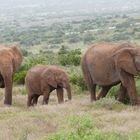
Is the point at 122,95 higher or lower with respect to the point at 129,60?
lower

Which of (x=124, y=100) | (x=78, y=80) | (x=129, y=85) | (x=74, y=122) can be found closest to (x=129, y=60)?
(x=129, y=85)

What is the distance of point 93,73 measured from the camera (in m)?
16.6

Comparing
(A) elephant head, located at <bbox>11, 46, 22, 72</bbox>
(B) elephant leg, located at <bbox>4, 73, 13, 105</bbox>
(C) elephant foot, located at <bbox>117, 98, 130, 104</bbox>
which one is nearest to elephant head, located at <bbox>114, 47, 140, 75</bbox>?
(C) elephant foot, located at <bbox>117, 98, 130, 104</bbox>

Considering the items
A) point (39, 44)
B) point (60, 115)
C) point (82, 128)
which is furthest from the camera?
point (39, 44)

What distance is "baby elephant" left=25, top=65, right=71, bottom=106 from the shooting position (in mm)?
16422

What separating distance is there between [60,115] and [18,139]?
9.15 ft

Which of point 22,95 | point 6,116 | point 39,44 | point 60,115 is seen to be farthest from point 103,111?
point 39,44

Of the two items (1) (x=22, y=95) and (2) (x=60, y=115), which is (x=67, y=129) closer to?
(2) (x=60, y=115)

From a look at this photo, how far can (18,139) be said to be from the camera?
35.0ft

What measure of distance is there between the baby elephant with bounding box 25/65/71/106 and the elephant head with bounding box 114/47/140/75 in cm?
193

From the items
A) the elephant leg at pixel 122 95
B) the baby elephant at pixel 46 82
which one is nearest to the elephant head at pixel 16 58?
the baby elephant at pixel 46 82

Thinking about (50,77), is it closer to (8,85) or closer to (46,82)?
(46,82)

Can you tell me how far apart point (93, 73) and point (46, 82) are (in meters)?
1.43

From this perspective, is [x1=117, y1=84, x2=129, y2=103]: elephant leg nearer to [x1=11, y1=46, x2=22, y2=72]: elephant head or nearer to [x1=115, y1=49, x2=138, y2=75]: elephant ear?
[x1=115, y1=49, x2=138, y2=75]: elephant ear
